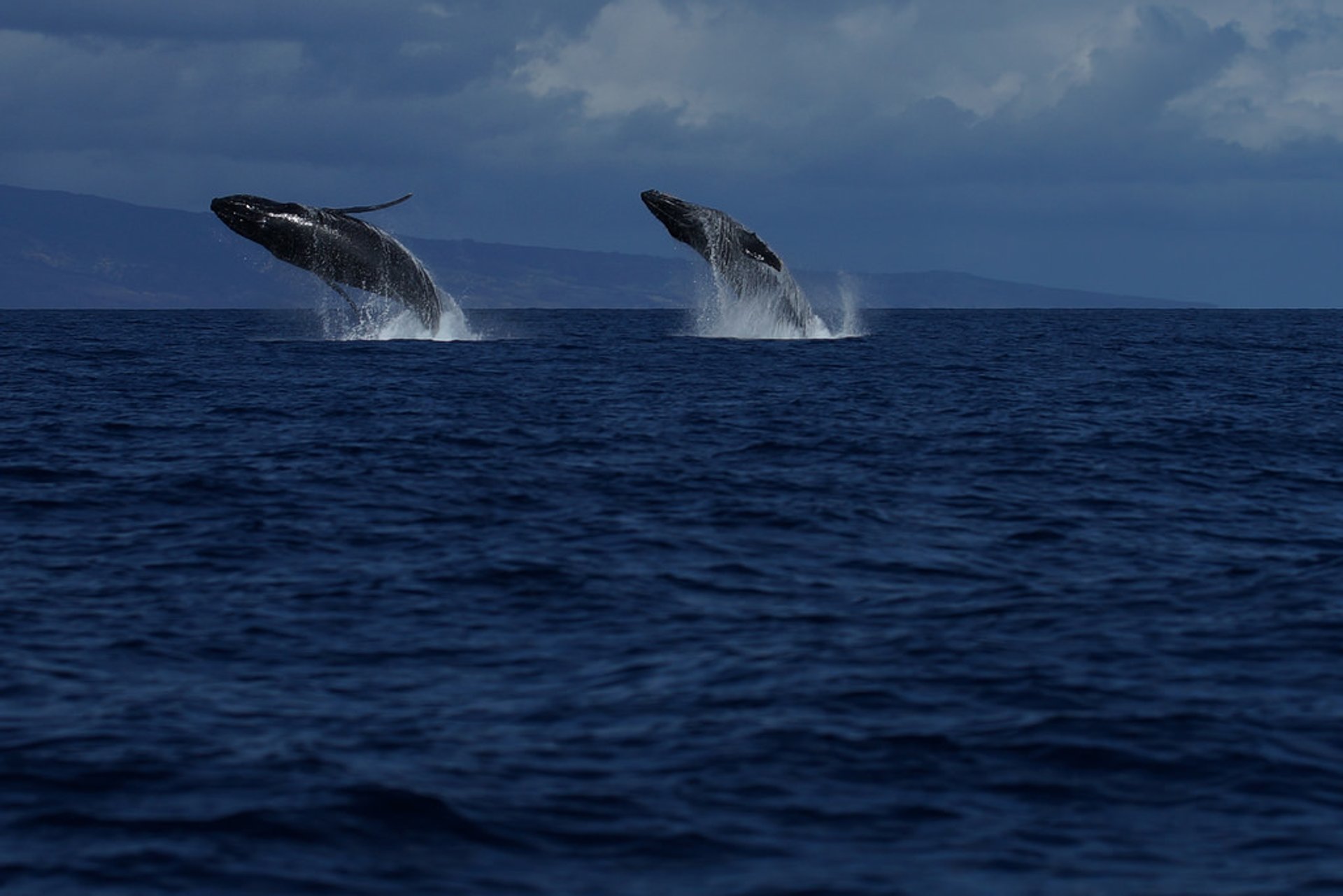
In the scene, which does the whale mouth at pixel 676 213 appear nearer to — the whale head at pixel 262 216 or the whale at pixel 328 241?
the whale at pixel 328 241

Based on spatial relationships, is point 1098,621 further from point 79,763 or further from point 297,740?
point 79,763

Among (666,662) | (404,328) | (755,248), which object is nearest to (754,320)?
(404,328)

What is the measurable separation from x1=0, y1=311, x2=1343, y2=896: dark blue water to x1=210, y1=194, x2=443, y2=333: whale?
933 centimetres

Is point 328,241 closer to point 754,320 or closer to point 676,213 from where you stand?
point 676,213

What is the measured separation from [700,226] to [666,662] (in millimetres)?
29100

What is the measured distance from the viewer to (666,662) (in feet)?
39.4

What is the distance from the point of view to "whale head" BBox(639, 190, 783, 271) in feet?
131

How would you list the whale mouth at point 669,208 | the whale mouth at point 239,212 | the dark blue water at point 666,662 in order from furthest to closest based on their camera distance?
1. the whale mouth at point 669,208
2. the whale mouth at point 239,212
3. the dark blue water at point 666,662

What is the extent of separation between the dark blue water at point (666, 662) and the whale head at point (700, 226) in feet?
47.8

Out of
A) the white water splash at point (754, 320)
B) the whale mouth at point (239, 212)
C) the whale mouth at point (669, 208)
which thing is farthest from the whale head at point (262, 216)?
the white water splash at point (754, 320)

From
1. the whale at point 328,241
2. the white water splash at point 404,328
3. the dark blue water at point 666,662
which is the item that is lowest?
the dark blue water at point 666,662

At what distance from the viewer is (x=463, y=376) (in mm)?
37000

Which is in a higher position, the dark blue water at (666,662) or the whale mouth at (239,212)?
the whale mouth at (239,212)

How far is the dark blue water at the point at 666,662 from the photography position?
8562 mm
